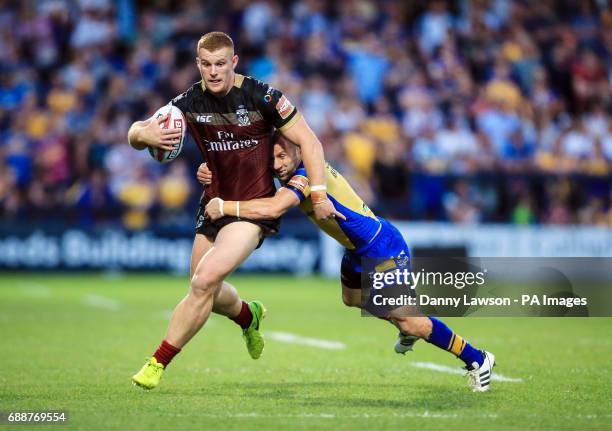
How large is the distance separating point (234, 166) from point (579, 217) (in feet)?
42.4

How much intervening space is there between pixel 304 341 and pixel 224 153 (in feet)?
13.3

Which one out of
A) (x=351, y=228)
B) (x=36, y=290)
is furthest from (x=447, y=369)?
(x=36, y=290)

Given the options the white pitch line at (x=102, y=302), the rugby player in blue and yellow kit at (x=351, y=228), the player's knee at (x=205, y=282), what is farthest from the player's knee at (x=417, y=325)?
the white pitch line at (x=102, y=302)

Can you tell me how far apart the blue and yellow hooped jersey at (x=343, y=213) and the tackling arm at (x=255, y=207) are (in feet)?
0.30

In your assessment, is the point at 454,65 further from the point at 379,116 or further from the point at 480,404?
the point at 480,404

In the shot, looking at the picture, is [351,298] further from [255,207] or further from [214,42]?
[214,42]

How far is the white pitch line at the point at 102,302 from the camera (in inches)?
577

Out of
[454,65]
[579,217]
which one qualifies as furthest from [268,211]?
[454,65]

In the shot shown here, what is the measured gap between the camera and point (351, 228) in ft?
25.2

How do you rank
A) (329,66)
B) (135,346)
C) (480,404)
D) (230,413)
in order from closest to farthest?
(230,413)
(480,404)
(135,346)
(329,66)

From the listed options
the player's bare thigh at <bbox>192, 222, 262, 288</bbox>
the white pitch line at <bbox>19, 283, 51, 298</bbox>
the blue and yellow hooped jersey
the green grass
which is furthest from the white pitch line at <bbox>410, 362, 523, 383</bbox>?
the white pitch line at <bbox>19, 283, 51, 298</bbox>

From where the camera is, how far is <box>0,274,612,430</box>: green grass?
6.46m

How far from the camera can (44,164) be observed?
63.3 ft

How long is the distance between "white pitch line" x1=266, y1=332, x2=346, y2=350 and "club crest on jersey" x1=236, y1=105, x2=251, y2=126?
369 centimetres
